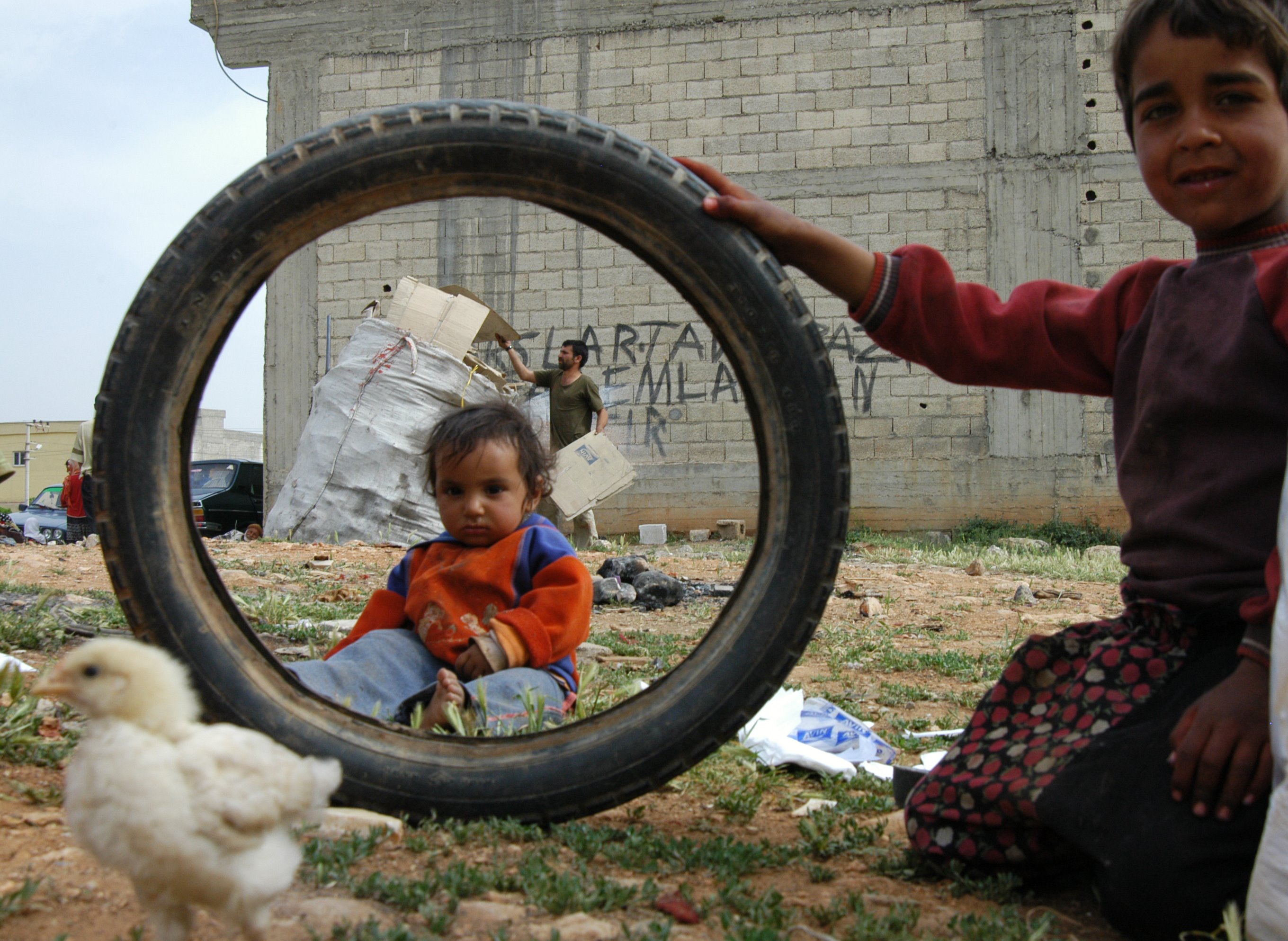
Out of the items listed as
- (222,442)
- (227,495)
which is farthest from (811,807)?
(222,442)

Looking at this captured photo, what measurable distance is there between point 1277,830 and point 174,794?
1324 mm

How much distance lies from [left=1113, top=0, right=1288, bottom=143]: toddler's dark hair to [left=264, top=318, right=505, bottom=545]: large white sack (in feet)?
23.5

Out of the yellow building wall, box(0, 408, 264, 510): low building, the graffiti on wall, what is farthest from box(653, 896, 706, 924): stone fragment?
the yellow building wall

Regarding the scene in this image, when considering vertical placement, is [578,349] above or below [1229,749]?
above

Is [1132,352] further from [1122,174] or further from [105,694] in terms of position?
[1122,174]

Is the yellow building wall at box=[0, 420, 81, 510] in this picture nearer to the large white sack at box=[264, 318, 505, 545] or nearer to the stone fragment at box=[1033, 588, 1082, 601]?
the large white sack at box=[264, 318, 505, 545]

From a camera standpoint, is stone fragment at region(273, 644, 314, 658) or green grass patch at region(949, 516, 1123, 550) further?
green grass patch at region(949, 516, 1123, 550)

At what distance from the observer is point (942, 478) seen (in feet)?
35.3

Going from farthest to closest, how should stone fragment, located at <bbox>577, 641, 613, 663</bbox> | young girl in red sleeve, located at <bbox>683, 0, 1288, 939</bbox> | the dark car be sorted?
the dark car < stone fragment, located at <bbox>577, 641, 613, 663</bbox> < young girl in red sleeve, located at <bbox>683, 0, 1288, 939</bbox>

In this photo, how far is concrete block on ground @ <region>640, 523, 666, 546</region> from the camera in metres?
10.9

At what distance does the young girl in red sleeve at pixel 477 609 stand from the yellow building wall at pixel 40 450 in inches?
1536

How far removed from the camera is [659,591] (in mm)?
5336

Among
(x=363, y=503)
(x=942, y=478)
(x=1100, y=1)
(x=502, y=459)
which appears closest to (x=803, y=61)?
(x=1100, y=1)

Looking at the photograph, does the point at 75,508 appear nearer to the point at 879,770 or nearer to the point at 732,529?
the point at 732,529
